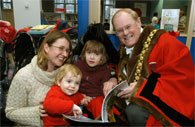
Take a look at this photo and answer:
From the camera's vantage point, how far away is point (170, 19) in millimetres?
2883

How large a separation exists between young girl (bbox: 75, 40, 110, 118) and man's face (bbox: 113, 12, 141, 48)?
276 millimetres

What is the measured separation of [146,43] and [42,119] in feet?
Answer: 4.14

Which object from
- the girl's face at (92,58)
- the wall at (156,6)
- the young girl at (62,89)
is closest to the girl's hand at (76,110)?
the young girl at (62,89)

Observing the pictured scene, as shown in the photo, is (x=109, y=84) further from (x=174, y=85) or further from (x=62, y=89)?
(x=174, y=85)

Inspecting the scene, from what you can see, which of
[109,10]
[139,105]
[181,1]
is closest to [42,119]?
[139,105]

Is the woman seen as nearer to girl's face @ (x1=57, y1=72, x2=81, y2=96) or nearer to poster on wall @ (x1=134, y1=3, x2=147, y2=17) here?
girl's face @ (x1=57, y1=72, x2=81, y2=96)

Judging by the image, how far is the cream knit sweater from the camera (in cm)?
147

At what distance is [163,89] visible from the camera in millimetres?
1331

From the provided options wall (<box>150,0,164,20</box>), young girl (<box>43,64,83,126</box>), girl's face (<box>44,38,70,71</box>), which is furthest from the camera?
wall (<box>150,0,164,20</box>)

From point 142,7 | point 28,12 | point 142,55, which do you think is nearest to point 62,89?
point 142,55

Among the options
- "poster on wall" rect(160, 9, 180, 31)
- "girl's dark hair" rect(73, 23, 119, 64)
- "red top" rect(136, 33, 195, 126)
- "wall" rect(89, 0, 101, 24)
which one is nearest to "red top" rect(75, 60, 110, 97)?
"girl's dark hair" rect(73, 23, 119, 64)

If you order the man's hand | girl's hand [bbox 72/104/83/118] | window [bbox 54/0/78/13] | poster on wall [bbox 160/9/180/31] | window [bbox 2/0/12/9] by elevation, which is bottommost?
girl's hand [bbox 72/104/83/118]

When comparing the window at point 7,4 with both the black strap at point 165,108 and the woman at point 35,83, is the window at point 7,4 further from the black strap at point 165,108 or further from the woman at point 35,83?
the black strap at point 165,108

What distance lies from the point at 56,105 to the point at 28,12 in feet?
11.5
